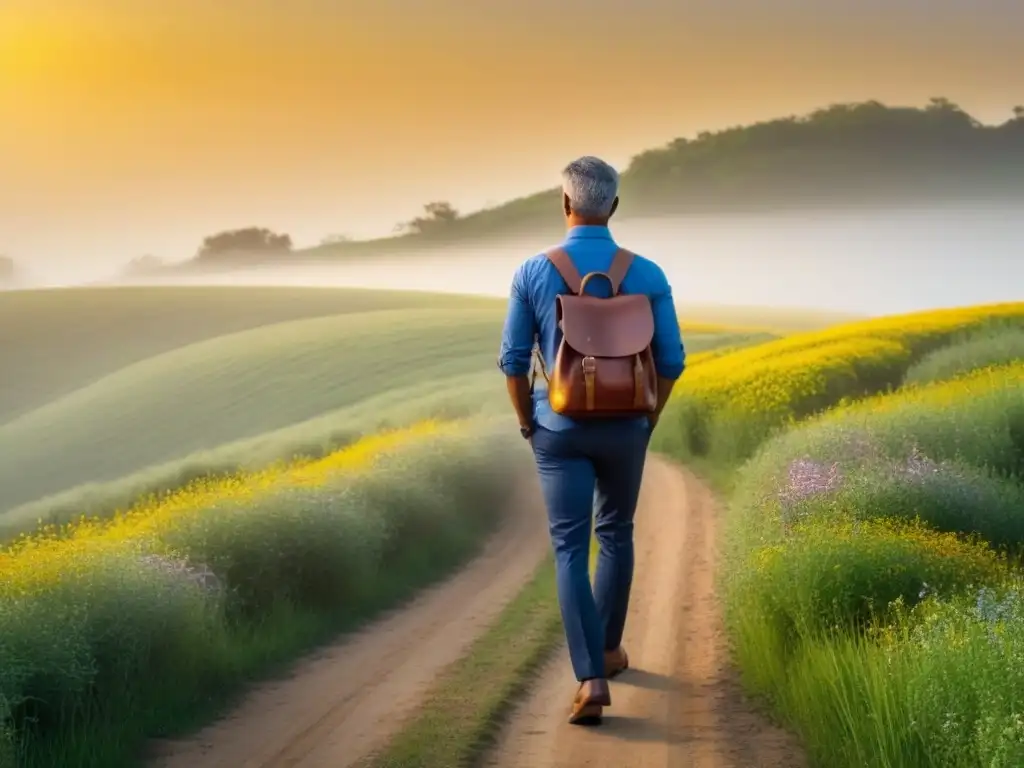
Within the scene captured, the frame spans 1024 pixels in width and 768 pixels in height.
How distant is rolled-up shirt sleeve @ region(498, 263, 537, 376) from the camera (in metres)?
5.56

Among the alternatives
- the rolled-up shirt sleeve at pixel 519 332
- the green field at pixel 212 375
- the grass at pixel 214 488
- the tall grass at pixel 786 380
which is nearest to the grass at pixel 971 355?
the tall grass at pixel 786 380

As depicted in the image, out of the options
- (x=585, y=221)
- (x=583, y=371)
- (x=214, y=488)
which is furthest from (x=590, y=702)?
(x=214, y=488)

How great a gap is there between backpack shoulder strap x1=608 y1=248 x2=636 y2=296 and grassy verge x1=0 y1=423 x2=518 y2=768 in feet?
9.73

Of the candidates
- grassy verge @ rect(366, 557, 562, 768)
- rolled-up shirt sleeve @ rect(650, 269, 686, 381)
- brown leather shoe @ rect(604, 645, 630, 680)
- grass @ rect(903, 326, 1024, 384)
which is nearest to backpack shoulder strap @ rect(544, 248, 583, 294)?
rolled-up shirt sleeve @ rect(650, 269, 686, 381)

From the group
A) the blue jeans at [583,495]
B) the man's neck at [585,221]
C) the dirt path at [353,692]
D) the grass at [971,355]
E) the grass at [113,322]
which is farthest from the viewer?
the grass at [971,355]

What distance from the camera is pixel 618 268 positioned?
219 inches

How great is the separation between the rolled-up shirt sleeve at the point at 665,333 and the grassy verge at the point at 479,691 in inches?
73.9

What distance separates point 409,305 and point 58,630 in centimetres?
1718

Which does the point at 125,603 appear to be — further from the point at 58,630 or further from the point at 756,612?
the point at 756,612

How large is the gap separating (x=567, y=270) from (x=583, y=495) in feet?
3.25

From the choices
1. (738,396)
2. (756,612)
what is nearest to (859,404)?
(738,396)

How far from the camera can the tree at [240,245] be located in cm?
1372

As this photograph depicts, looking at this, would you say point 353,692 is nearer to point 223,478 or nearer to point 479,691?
point 479,691

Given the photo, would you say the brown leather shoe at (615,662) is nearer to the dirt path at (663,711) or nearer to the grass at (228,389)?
the dirt path at (663,711)
